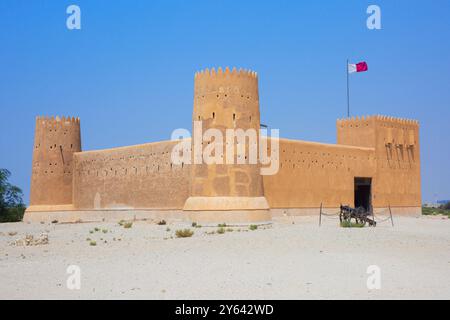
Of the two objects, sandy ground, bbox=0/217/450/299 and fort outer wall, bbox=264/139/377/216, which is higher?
fort outer wall, bbox=264/139/377/216

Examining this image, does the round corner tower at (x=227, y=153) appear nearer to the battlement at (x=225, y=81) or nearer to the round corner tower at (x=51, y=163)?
the battlement at (x=225, y=81)

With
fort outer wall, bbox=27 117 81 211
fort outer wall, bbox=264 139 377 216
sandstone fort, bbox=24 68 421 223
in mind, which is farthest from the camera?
fort outer wall, bbox=27 117 81 211

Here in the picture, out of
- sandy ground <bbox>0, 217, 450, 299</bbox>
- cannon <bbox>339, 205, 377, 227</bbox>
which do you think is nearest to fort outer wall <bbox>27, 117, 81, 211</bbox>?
sandy ground <bbox>0, 217, 450, 299</bbox>

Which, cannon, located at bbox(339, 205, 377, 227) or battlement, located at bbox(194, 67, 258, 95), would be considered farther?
battlement, located at bbox(194, 67, 258, 95)

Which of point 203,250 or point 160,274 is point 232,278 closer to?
point 160,274

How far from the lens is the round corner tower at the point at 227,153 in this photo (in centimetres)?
2339

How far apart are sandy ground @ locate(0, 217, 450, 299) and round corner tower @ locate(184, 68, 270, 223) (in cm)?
590

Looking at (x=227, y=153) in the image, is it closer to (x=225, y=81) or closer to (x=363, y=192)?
(x=225, y=81)

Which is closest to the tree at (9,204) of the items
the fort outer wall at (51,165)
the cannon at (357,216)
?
the fort outer wall at (51,165)

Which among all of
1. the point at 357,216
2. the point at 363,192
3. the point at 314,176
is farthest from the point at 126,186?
the point at 357,216

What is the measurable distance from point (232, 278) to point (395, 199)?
29.4 meters

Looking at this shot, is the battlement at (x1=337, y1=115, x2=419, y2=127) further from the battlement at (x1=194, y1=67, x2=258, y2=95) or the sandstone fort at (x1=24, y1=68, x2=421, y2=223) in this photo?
the battlement at (x1=194, y1=67, x2=258, y2=95)

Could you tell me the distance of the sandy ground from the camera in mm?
8336
